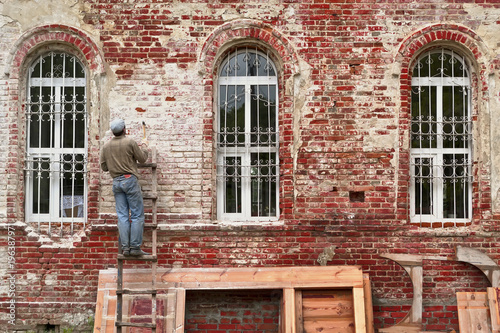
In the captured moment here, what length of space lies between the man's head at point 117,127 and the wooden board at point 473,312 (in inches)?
180

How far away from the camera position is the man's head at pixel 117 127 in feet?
22.6

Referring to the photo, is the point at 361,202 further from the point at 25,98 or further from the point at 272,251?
the point at 25,98

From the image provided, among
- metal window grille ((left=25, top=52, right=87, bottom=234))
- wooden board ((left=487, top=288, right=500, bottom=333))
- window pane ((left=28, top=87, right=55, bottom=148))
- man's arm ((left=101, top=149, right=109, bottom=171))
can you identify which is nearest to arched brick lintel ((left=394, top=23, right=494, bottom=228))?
wooden board ((left=487, top=288, right=500, bottom=333))

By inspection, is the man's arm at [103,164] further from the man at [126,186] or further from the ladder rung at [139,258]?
the ladder rung at [139,258]

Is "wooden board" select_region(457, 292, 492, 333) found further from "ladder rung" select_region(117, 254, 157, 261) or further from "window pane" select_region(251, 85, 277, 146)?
"ladder rung" select_region(117, 254, 157, 261)

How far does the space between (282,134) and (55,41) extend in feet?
10.5

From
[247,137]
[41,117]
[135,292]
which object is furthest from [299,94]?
[41,117]

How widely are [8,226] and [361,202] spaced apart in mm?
4533

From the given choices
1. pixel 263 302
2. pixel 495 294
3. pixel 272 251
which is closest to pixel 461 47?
pixel 495 294

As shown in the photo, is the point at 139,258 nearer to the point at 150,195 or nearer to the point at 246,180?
the point at 150,195

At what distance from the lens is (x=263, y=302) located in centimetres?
729

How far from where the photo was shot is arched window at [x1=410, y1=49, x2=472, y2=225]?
754cm

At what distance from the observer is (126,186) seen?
22.4 ft

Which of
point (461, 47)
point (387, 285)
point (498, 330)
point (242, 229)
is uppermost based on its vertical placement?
point (461, 47)
